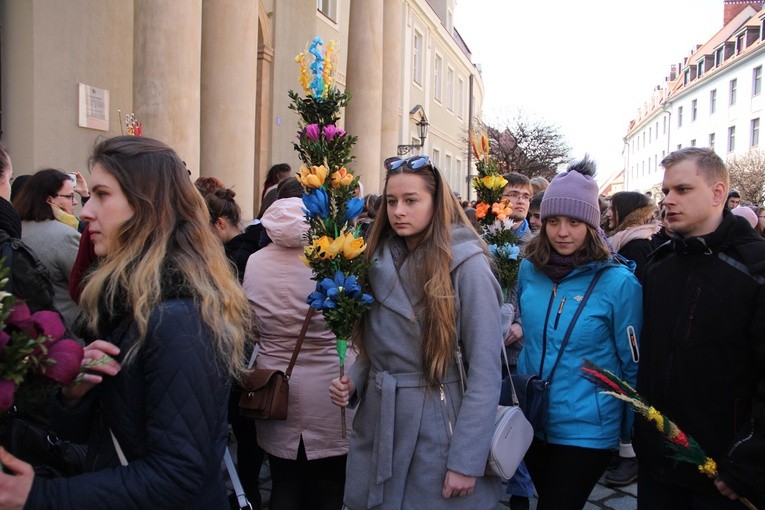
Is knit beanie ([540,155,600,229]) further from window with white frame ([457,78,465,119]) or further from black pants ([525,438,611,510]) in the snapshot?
window with white frame ([457,78,465,119])

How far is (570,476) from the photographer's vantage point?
9.99 feet

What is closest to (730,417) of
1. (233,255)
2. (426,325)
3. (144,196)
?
(426,325)

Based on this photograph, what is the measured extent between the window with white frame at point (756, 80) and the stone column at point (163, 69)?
45.1 meters

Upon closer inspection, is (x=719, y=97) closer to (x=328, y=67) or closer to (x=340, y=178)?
(x=328, y=67)

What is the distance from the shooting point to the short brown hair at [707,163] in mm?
2852

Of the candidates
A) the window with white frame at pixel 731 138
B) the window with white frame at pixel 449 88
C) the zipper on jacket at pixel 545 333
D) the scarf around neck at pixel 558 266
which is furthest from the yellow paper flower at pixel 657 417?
the window with white frame at pixel 731 138

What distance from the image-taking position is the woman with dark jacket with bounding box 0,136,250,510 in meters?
1.73

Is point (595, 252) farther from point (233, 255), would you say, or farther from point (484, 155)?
point (233, 255)

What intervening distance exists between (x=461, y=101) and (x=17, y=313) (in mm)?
37268

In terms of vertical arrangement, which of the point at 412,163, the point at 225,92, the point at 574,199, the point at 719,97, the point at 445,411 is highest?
the point at 719,97

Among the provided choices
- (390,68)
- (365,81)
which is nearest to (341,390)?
(365,81)

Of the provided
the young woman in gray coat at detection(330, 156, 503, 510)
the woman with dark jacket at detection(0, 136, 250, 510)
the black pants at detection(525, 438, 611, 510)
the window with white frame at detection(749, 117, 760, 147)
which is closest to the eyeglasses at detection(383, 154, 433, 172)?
the young woman in gray coat at detection(330, 156, 503, 510)

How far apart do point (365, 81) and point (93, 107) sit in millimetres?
6582

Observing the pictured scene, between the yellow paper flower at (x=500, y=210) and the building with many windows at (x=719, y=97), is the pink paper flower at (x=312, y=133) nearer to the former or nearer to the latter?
the yellow paper flower at (x=500, y=210)
